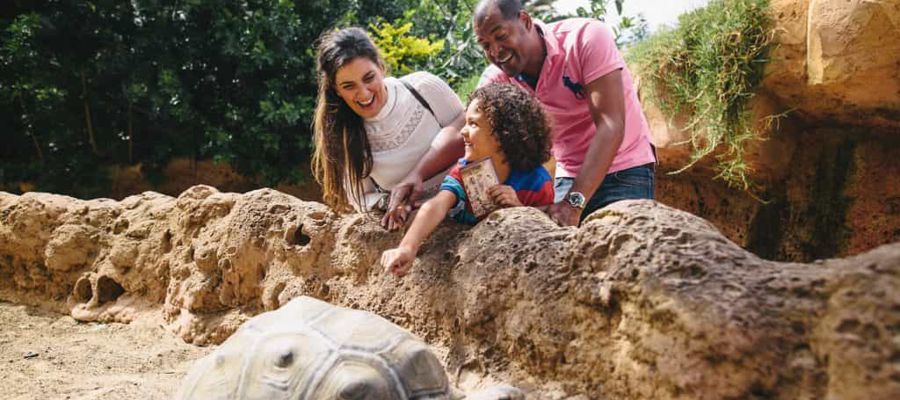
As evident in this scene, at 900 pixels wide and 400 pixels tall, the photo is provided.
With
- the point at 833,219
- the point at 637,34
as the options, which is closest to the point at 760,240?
the point at 833,219

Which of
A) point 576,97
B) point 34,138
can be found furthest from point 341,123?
point 34,138

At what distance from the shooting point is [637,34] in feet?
16.9

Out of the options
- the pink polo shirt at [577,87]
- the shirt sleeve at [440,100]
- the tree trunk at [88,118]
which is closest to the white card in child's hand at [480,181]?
the pink polo shirt at [577,87]

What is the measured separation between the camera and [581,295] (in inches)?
65.6

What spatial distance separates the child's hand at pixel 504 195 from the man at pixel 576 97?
0.43 feet

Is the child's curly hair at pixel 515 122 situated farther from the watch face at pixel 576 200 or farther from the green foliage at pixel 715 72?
the green foliage at pixel 715 72

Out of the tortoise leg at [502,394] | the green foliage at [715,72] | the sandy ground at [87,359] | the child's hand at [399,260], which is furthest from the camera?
the green foliage at [715,72]

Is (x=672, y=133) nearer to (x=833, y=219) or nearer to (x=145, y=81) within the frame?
(x=833, y=219)

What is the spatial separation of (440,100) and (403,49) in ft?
10.0

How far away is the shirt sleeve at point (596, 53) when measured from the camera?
86.5 inches

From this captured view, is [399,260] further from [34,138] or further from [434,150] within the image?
[34,138]

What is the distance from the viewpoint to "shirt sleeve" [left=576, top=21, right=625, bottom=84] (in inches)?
86.5

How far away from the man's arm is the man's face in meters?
0.27

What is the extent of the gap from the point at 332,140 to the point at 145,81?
422 cm
